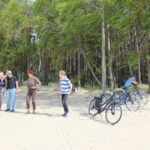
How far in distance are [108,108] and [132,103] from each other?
7.26ft

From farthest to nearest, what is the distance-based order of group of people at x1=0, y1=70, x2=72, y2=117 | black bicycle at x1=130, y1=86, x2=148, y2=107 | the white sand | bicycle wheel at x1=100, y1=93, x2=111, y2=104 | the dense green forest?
the dense green forest, black bicycle at x1=130, y1=86, x2=148, y2=107, group of people at x1=0, y1=70, x2=72, y2=117, bicycle wheel at x1=100, y1=93, x2=111, y2=104, the white sand

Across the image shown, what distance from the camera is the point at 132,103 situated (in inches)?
341

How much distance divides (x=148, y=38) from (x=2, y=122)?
12160 mm

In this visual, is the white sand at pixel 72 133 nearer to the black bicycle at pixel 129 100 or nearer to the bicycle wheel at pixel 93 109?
the bicycle wheel at pixel 93 109

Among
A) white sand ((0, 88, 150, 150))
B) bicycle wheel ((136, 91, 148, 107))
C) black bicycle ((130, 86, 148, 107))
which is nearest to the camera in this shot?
white sand ((0, 88, 150, 150))

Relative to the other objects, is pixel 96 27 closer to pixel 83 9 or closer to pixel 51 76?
pixel 83 9

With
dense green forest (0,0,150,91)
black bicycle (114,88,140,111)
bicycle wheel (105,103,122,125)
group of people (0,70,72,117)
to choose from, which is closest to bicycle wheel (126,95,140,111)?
black bicycle (114,88,140,111)

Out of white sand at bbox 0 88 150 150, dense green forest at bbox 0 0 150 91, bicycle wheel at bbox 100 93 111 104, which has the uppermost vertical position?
dense green forest at bbox 0 0 150 91

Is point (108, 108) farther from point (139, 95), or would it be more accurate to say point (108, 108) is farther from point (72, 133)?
point (139, 95)

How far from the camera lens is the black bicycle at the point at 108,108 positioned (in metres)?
6.66

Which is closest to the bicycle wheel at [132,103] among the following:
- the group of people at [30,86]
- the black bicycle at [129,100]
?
the black bicycle at [129,100]

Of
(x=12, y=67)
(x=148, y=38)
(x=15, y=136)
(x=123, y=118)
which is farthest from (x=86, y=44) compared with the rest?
(x=12, y=67)

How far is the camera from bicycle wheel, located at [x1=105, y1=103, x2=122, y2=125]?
6.63 m

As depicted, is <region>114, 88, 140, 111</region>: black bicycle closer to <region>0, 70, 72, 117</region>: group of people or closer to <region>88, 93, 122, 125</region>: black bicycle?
<region>88, 93, 122, 125</region>: black bicycle
